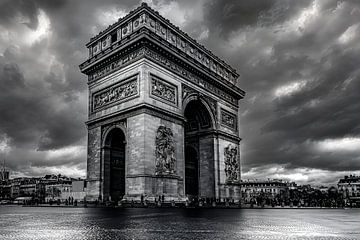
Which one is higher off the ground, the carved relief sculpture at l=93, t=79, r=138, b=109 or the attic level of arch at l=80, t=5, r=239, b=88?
the attic level of arch at l=80, t=5, r=239, b=88

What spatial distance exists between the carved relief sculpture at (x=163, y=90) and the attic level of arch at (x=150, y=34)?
11.1ft

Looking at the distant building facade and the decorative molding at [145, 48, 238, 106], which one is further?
the distant building facade

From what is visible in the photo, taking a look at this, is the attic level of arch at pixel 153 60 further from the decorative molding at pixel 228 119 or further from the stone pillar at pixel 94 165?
the stone pillar at pixel 94 165

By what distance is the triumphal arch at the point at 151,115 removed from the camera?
1182 inches

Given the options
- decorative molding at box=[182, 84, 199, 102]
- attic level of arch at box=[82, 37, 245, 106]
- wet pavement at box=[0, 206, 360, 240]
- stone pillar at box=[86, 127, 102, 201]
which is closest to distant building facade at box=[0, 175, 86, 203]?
stone pillar at box=[86, 127, 102, 201]

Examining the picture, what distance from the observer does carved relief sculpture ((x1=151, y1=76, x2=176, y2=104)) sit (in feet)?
102

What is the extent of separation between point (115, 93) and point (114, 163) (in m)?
6.45

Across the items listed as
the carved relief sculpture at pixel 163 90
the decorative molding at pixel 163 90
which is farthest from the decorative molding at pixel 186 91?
the carved relief sculpture at pixel 163 90

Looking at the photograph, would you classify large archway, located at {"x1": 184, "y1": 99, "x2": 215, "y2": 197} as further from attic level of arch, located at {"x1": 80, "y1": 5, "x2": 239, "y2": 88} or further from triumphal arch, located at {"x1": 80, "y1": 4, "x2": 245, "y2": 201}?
attic level of arch, located at {"x1": 80, "y1": 5, "x2": 239, "y2": 88}

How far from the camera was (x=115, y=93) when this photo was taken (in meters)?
32.9

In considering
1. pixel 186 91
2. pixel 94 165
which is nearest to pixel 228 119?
pixel 186 91

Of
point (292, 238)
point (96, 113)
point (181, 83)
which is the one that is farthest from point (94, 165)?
point (292, 238)

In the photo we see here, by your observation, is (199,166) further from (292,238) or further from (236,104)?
(292,238)

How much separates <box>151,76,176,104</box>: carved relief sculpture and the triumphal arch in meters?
0.09
